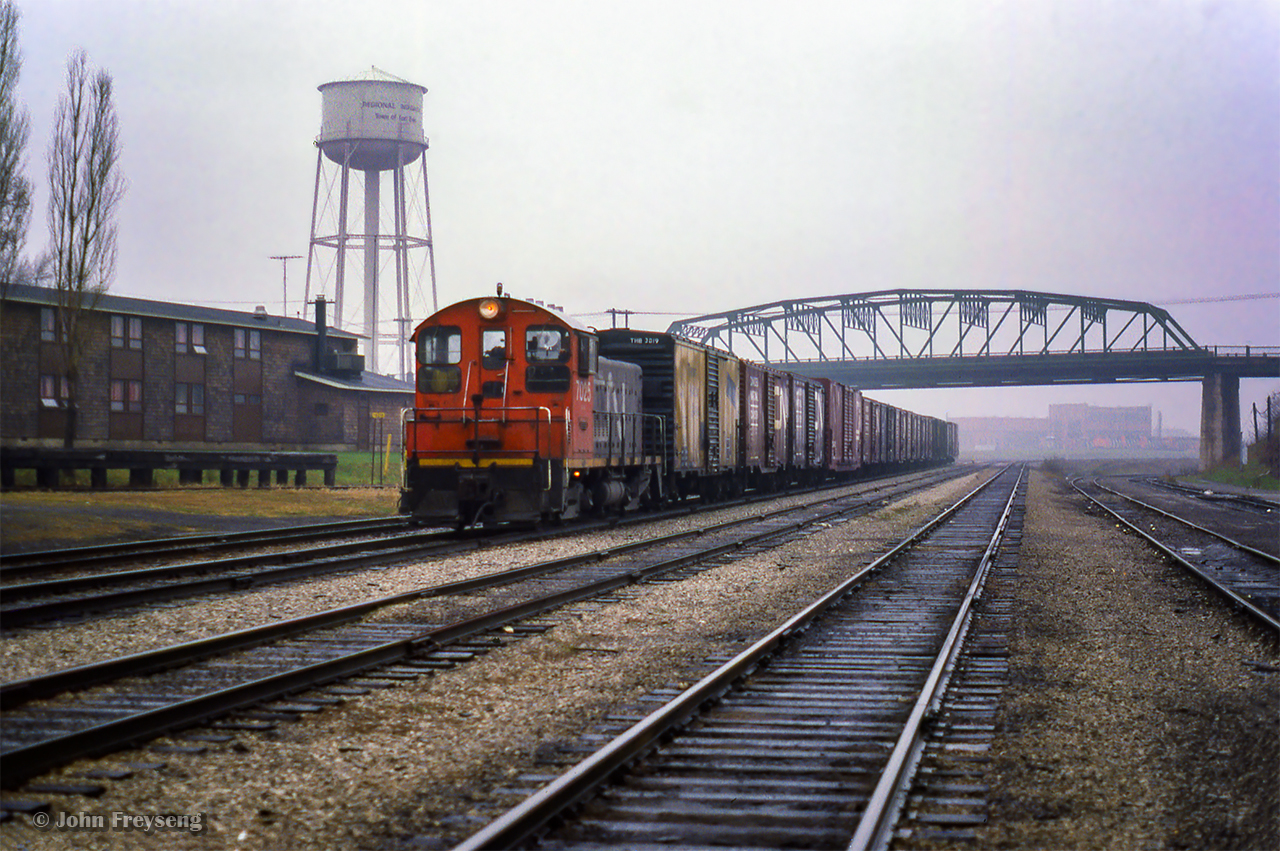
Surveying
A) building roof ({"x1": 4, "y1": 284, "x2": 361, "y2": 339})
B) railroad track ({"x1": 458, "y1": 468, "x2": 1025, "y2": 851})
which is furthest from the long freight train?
building roof ({"x1": 4, "y1": 284, "x2": 361, "y2": 339})

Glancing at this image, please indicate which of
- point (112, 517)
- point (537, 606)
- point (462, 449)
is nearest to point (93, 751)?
point (537, 606)

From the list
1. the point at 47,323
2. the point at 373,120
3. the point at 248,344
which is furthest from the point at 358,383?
the point at 373,120

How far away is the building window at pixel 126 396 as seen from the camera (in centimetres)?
4469

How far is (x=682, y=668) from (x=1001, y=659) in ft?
8.08

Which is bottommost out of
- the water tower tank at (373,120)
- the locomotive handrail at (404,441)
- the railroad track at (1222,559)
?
the railroad track at (1222,559)

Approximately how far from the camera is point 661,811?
4.86 m

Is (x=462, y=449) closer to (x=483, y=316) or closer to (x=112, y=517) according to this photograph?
(x=483, y=316)

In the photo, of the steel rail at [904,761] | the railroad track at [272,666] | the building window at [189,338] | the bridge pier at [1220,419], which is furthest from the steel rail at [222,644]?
the bridge pier at [1220,419]

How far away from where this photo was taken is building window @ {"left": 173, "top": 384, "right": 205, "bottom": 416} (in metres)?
46.9

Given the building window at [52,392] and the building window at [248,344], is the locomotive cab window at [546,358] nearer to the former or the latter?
the building window at [52,392]

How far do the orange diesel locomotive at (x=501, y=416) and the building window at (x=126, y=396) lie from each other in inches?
1218

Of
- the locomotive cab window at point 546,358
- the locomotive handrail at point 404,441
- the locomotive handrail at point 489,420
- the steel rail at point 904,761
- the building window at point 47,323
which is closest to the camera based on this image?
the steel rail at point 904,761

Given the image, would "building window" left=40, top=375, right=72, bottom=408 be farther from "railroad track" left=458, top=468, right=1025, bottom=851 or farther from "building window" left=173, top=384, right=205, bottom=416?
"railroad track" left=458, top=468, right=1025, bottom=851

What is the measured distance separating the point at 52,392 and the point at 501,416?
3140 centimetres
